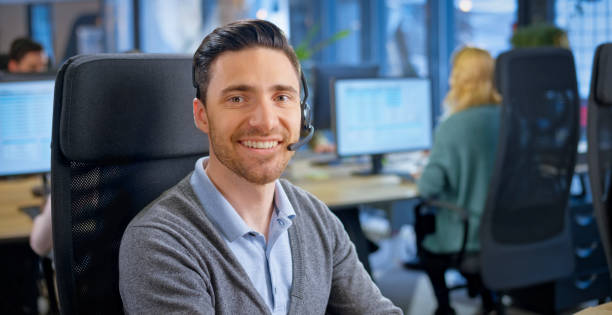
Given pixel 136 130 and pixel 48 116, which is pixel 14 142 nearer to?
pixel 48 116

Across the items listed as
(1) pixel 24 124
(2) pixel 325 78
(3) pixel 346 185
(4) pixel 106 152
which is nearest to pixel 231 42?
(4) pixel 106 152

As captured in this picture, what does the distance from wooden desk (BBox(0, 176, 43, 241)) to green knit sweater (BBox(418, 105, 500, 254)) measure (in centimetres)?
144

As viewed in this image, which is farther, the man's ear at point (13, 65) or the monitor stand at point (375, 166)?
the man's ear at point (13, 65)

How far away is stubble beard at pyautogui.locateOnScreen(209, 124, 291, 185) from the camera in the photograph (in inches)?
42.1

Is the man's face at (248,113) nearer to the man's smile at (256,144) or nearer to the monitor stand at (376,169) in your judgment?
the man's smile at (256,144)

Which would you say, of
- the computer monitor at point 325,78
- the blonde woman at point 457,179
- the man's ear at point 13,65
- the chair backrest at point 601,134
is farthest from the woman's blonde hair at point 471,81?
the man's ear at point 13,65

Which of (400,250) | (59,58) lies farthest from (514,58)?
(59,58)

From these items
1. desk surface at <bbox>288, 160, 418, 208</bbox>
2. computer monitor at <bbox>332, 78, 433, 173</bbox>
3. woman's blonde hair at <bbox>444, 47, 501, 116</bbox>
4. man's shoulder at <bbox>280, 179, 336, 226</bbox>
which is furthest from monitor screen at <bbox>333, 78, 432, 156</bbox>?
man's shoulder at <bbox>280, 179, 336, 226</bbox>

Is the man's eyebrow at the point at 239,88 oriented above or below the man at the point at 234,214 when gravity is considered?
above

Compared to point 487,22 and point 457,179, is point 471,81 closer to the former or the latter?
point 457,179

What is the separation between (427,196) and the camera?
8.20 ft

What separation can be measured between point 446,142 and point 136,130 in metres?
1.60

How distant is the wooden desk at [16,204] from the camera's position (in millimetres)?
1928

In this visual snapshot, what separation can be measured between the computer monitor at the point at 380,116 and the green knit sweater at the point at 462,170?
0.47 metres
